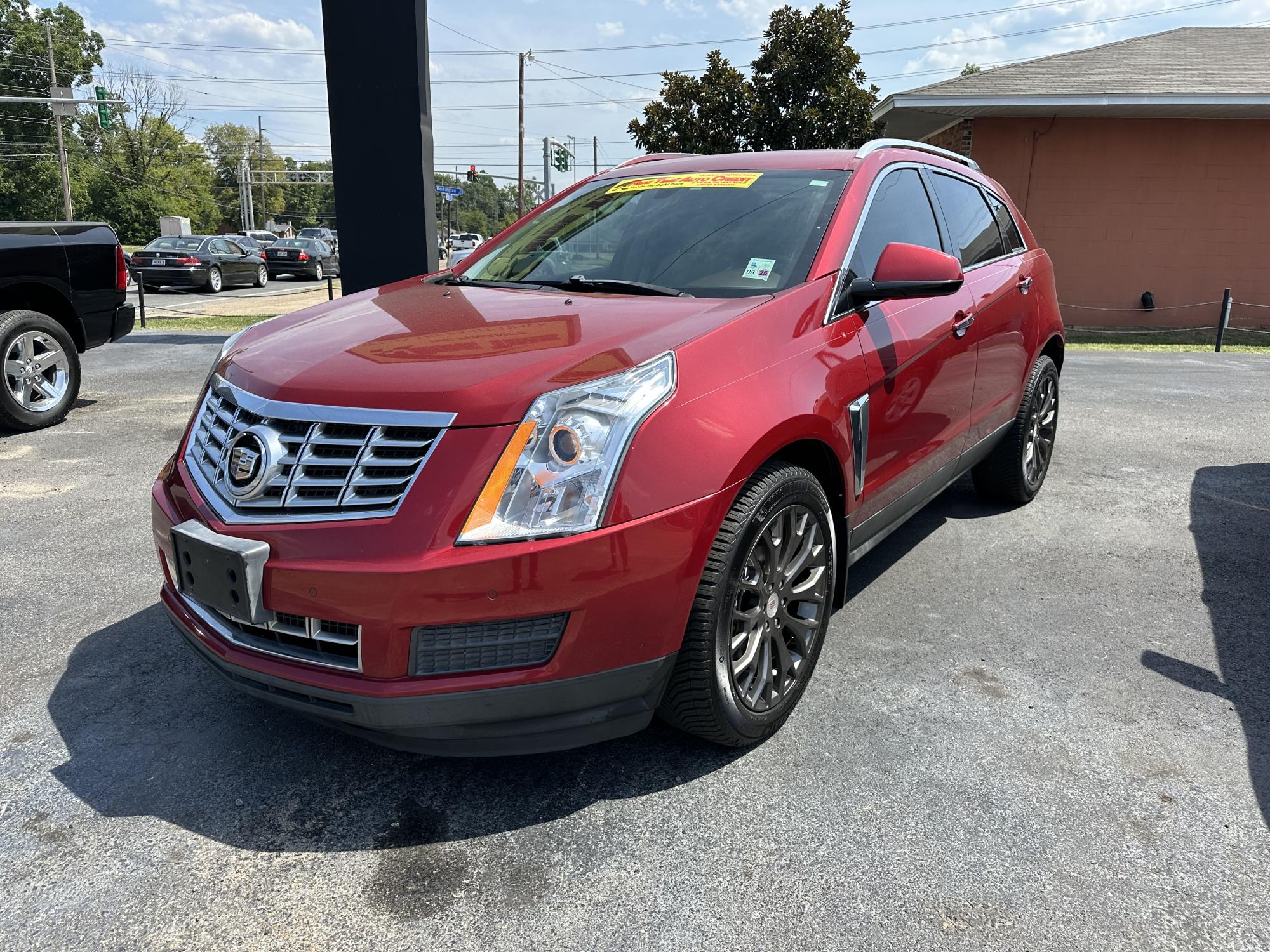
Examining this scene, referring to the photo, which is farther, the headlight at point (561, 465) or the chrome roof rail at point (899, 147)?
the chrome roof rail at point (899, 147)

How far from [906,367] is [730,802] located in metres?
1.72

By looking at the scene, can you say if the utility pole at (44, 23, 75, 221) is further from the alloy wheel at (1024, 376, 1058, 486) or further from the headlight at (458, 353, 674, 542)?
the headlight at (458, 353, 674, 542)

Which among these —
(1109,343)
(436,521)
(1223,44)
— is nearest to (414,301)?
(436,521)

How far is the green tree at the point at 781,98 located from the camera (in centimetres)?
1886

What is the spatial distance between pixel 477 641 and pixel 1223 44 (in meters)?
23.4

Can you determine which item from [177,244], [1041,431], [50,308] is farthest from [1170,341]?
[177,244]

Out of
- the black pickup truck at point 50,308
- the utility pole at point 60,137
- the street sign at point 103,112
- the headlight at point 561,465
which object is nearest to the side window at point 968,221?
the headlight at point 561,465

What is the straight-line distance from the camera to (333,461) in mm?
2248

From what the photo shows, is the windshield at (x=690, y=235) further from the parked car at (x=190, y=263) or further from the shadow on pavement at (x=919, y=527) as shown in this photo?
the parked car at (x=190, y=263)

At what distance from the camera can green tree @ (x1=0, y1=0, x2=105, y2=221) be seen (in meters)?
60.8

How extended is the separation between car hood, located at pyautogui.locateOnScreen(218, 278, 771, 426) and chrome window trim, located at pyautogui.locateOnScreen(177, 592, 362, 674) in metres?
0.60

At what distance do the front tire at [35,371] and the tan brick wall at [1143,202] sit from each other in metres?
15.5

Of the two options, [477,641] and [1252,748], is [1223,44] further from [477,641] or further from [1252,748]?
[477,641]

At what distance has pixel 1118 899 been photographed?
6.93 feet
